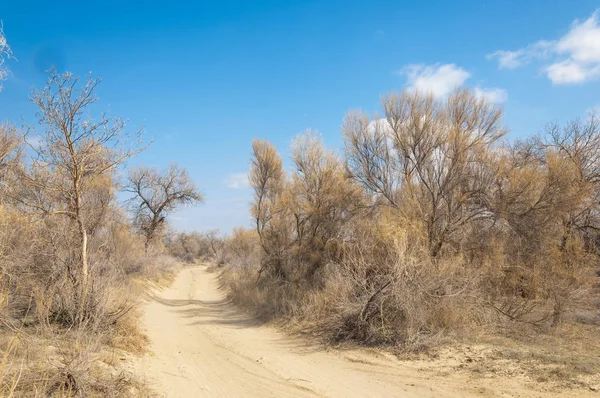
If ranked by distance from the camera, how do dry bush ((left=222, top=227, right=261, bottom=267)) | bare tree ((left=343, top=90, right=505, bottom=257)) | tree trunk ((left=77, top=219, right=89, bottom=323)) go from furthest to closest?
dry bush ((left=222, top=227, right=261, bottom=267)) → bare tree ((left=343, top=90, right=505, bottom=257)) → tree trunk ((left=77, top=219, right=89, bottom=323))

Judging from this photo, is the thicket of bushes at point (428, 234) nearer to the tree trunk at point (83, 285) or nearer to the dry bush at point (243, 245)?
the tree trunk at point (83, 285)

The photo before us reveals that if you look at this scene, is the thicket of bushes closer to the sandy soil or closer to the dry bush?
the sandy soil

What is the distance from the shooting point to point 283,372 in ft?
26.8

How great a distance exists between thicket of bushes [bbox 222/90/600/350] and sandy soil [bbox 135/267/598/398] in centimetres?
127

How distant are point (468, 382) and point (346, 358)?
302 cm

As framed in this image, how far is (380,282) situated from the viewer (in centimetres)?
1029

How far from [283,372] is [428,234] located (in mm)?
7795

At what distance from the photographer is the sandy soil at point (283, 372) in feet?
22.1

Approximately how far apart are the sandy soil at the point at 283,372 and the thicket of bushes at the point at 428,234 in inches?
49.9

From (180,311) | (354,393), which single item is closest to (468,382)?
(354,393)

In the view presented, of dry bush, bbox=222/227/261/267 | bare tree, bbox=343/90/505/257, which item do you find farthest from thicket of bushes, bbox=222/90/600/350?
dry bush, bbox=222/227/261/267

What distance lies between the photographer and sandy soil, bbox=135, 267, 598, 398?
6.75 meters

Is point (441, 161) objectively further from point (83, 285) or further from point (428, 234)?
point (83, 285)

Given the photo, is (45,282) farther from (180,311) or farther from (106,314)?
(180,311)
